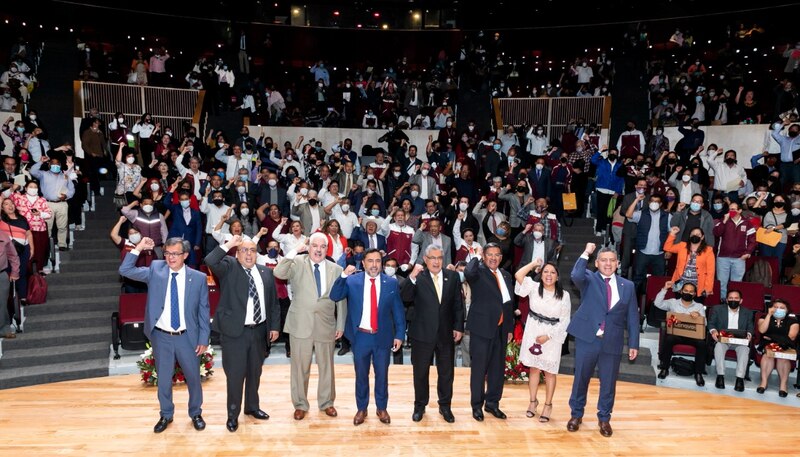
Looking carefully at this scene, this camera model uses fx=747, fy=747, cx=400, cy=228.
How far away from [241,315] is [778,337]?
598 centimetres

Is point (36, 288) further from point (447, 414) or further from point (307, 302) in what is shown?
point (447, 414)

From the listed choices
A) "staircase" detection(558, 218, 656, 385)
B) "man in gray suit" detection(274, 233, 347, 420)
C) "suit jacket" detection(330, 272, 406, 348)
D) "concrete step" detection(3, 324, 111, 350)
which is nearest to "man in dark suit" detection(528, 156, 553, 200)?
"staircase" detection(558, 218, 656, 385)

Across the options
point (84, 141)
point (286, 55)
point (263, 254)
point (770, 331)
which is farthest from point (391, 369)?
point (286, 55)

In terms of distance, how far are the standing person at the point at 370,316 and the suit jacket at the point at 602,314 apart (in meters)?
1.49

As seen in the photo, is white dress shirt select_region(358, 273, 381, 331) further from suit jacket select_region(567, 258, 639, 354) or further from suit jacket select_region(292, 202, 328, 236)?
suit jacket select_region(292, 202, 328, 236)

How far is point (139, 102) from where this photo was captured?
16234 mm

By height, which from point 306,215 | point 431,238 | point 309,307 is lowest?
point 309,307

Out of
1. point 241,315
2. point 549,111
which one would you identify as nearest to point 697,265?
point 241,315

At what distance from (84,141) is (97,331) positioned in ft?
15.4

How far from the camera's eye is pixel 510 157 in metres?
13.2

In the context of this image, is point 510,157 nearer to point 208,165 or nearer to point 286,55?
point 208,165

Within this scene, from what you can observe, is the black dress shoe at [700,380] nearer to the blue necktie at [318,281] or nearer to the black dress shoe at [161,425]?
the blue necktie at [318,281]

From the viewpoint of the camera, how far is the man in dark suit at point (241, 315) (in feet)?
19.7

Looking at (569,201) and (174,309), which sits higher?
(569,201)
